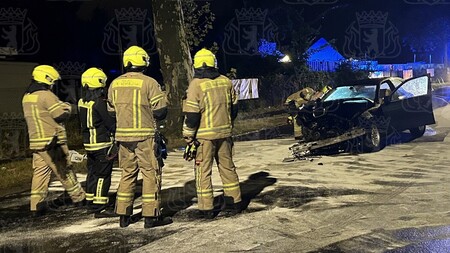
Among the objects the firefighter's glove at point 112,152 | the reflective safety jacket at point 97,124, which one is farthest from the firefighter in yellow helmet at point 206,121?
the reflective safety jacket at point 97,124

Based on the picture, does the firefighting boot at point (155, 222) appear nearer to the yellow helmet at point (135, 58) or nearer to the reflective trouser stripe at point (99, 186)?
the reflective trouser stripe at point (99, 186)

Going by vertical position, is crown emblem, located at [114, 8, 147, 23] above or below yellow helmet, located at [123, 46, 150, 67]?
above

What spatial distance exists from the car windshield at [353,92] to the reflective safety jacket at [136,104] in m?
6.71

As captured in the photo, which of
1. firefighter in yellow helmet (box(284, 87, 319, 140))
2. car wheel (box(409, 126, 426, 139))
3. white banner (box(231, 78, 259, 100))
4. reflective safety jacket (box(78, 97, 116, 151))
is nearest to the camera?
reflective safety jacket (box(78, 97, 116, 151))

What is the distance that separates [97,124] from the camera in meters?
6.18

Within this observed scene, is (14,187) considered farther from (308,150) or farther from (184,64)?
(184,64)

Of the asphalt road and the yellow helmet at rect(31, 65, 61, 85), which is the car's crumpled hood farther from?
the yellow helmet at rect(31, 65, 61, 85)

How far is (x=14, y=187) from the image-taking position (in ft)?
27.7

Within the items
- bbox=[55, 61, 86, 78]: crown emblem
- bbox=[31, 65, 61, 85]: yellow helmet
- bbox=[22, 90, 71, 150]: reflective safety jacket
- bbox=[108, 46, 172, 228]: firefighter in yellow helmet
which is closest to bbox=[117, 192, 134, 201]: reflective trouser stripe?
bbox=[108, 46, 172, 228]: firefighter in yellow helmet

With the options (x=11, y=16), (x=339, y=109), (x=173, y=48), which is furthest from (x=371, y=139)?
(x=11, y=16)

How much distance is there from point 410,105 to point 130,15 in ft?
64.8

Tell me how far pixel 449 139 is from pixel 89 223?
923 centimetres

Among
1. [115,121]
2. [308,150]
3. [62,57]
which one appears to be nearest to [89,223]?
[115,121]

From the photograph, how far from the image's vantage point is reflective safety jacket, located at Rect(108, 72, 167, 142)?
546cm
